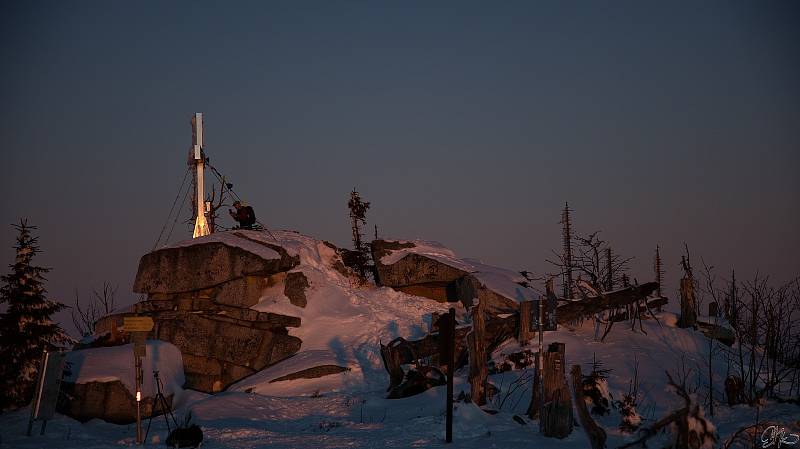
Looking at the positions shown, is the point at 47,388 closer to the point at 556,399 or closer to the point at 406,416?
the point at 406,416

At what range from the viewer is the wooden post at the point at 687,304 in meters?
27.3

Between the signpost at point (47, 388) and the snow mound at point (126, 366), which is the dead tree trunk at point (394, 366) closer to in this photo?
the snow mound at point (126, 366)

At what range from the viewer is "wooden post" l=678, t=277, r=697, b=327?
89.6 feet

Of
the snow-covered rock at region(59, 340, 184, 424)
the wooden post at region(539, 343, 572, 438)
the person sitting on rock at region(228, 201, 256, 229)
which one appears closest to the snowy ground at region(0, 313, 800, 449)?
the wooden post at region(539, 343, 572, 438)

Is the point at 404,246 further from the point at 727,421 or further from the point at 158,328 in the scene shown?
the point at 727,421

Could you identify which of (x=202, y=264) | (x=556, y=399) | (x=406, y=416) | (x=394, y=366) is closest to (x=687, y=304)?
(x=394, y=366)

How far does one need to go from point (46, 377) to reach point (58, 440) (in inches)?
72.0

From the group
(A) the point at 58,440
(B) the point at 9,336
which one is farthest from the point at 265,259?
(A) the point at 58,440

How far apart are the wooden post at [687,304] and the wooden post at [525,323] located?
Answer: 21.3 feet

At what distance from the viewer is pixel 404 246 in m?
33.5

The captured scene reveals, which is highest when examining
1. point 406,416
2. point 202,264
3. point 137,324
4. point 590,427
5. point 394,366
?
point 202,264

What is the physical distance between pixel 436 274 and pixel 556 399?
18276 mm

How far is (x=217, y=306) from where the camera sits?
93.6 feet

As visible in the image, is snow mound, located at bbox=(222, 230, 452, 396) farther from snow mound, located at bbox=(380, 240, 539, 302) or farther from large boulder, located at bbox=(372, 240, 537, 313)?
snow mound, located at bbox=(380, 240, 539, 302)
